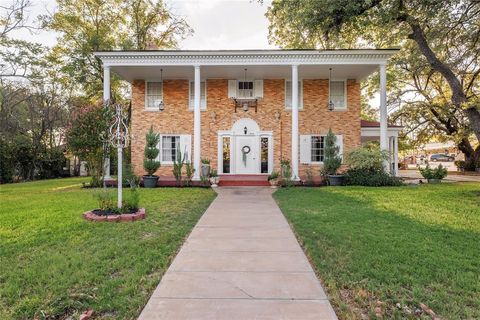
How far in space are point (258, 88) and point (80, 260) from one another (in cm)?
1304

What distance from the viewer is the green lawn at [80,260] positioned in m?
2.87

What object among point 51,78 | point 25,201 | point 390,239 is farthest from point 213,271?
point 51,78

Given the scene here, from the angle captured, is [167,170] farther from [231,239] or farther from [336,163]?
[231,239]

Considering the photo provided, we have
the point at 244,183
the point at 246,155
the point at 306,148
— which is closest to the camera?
the point at 244,183

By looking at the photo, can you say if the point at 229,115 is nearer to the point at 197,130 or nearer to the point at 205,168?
the point at 197,130

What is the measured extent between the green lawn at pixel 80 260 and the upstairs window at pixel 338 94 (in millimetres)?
11067

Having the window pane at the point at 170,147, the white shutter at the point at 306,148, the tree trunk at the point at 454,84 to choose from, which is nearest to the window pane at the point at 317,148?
the white shutter at the point at 306,148

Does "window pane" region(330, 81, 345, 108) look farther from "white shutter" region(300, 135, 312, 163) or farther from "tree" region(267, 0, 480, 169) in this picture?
"tree" region(267, 0, 480, 169)

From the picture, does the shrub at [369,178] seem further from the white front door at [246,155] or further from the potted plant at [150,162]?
the potted plant at [150,162]

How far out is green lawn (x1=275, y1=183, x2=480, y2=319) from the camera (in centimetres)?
292

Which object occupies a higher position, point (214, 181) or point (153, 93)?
point (153, 93)

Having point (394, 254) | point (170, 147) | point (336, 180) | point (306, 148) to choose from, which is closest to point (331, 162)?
point (336, 180)

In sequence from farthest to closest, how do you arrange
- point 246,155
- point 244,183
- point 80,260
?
1. point 246,155
2. point 244,183
3. point 80,260

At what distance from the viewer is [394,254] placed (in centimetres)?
414
